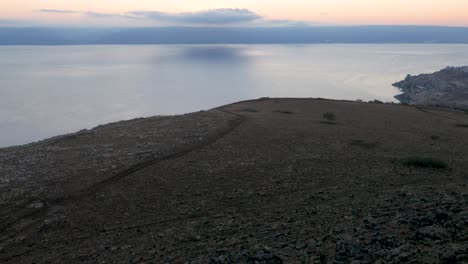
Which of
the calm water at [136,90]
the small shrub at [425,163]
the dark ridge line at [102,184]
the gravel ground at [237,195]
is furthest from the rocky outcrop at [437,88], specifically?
the dark ridge line at [102,184]

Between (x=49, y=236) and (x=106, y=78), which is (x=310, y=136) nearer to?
(x=49, y=236)

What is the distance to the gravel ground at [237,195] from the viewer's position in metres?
8.43

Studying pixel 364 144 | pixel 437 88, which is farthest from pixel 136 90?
pixel 364 144

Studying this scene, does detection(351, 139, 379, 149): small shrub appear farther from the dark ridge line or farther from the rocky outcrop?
the rocky outcrop

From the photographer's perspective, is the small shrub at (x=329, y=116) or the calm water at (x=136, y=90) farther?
the calm water at (x=136, y=90)

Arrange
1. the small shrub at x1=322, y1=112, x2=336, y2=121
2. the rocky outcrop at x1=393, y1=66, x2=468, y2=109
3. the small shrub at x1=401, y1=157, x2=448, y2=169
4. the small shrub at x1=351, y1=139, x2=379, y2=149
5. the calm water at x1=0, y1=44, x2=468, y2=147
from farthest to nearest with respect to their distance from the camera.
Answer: the rocky outcrop at x1=393, y1=66, x2=468, y2=109
the calm water at x1=0, y1=44, x2=468, y2=147
the small shrub at x1=322, y1=112, x2=336, y2=121
the small shrub at x1=351, y1=139, x2=379, y2=149
the small shrub at x1=401, y1=157, x2=448, y2=169

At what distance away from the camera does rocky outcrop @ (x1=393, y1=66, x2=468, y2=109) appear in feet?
231

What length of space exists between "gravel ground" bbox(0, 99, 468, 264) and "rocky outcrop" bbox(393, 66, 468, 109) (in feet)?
167

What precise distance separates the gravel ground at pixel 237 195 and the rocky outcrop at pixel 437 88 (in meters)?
51.0

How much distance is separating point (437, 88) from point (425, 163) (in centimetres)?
7560

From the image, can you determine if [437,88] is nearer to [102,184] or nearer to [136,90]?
[136,90]

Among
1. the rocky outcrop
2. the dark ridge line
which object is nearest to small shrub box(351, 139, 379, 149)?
the dark ridge line

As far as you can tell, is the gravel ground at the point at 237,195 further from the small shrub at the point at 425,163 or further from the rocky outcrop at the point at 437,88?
the rocky outcrop at the point at 437,88

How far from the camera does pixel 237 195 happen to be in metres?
13.3
